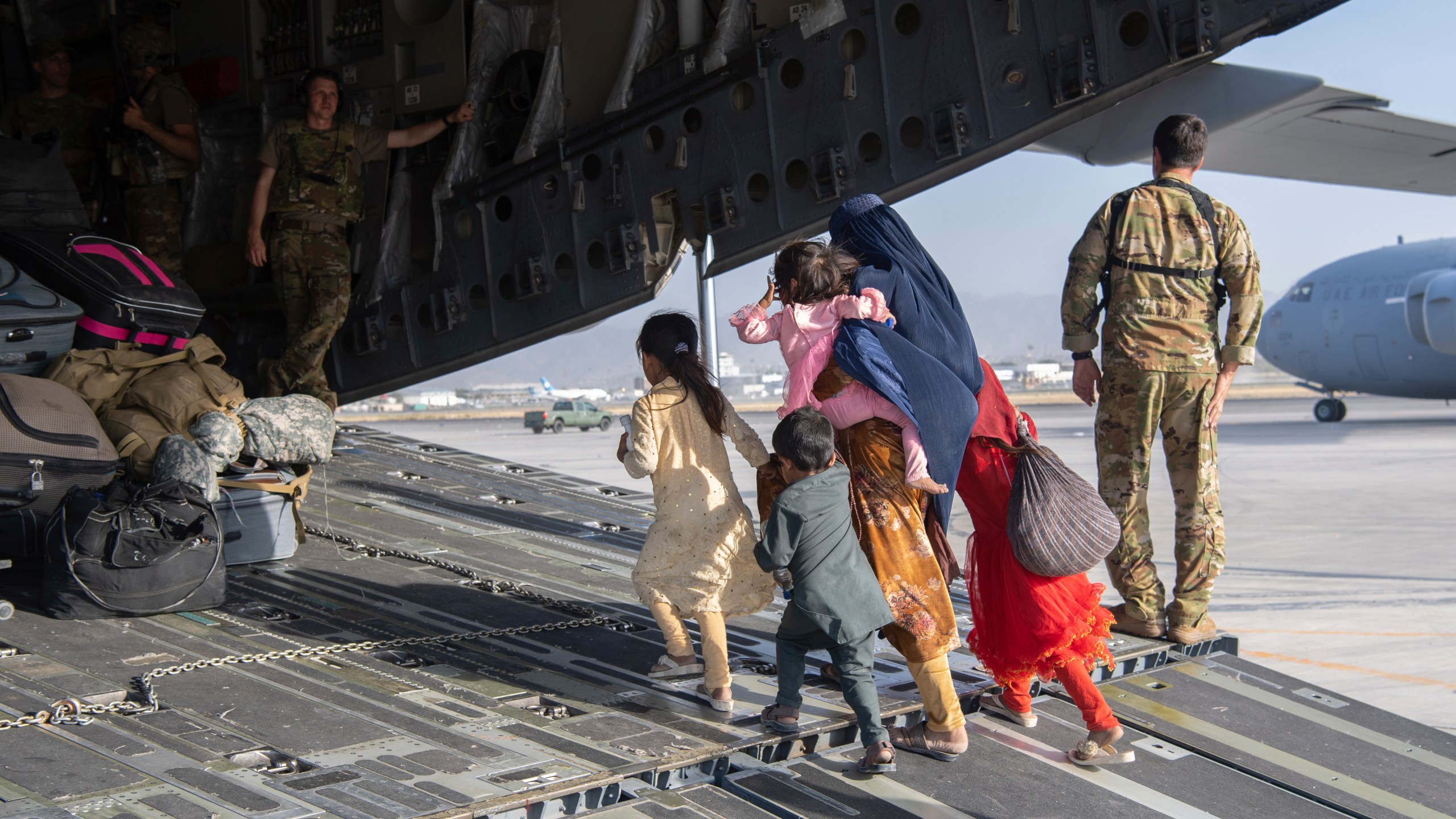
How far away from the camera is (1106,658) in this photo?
3.25 meters

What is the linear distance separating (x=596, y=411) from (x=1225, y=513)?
25.3 m

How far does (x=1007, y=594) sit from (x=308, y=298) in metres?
5.11

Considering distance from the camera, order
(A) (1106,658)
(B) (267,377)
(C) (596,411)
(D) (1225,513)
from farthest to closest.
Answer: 1. (C) (596,411)
2. (D) (1225,513)
3. (B) (267,377)
4. (A) (1106,658)

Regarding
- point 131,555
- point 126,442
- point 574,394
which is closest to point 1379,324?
point 126,442

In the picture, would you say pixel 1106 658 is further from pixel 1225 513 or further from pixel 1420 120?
pixel 1225 513

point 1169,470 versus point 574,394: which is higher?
point 574,394

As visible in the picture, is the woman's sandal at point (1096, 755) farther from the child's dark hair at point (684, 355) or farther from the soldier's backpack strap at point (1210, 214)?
the soldier's backpack strap at point (1210, 214)

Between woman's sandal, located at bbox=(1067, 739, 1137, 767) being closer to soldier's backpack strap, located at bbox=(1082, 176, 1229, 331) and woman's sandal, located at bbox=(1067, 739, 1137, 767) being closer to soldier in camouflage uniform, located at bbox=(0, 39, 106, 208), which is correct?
soldier's backpack strap, located at bbox=(1082, 176, 1229, 331)

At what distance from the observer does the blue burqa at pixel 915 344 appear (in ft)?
10.4

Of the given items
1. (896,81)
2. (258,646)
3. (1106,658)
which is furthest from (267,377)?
(1106,658)

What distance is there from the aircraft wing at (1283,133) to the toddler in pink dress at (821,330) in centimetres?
317

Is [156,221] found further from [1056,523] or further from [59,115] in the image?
[1056,523]

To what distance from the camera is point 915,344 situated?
3.24 metres

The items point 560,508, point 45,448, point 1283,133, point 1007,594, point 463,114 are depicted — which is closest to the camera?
point 1007,594
